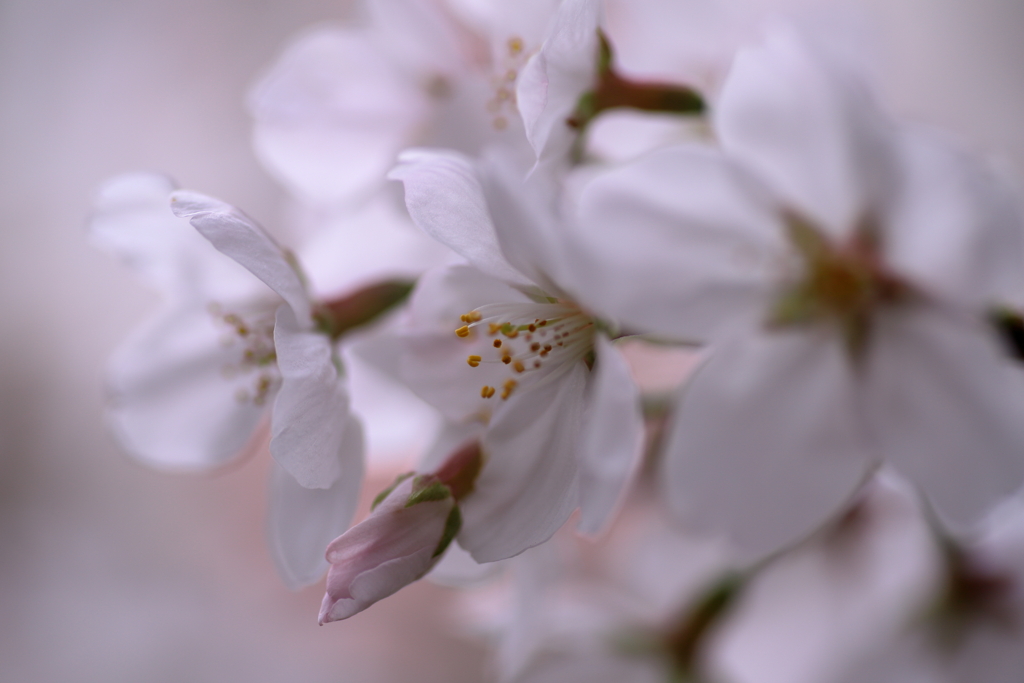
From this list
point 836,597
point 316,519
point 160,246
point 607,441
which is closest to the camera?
point 607,441

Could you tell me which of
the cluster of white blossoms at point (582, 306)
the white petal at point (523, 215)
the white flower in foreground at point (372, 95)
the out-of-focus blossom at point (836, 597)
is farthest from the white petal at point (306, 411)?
the out-of-focus blossom at point (836, 597)

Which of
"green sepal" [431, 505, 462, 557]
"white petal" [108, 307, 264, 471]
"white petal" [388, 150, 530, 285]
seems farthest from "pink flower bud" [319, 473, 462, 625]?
"white petal" [108, 307, 264, 471]

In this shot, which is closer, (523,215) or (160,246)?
(523,215)

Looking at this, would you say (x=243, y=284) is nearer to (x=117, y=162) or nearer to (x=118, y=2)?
(x=117, y=162)

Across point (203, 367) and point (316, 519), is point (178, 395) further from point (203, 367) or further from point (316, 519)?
point (316, 519)

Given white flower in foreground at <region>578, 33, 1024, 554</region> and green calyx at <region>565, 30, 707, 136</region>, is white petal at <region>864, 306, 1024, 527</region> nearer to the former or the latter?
white flower in foreground at <region>578, 33, 1024, 554</region>

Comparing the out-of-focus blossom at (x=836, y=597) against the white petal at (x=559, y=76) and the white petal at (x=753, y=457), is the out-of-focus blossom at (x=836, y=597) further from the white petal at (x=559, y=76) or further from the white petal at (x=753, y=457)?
the white petal at (x=559, y=76)

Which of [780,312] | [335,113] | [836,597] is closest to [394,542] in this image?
[780,312]
